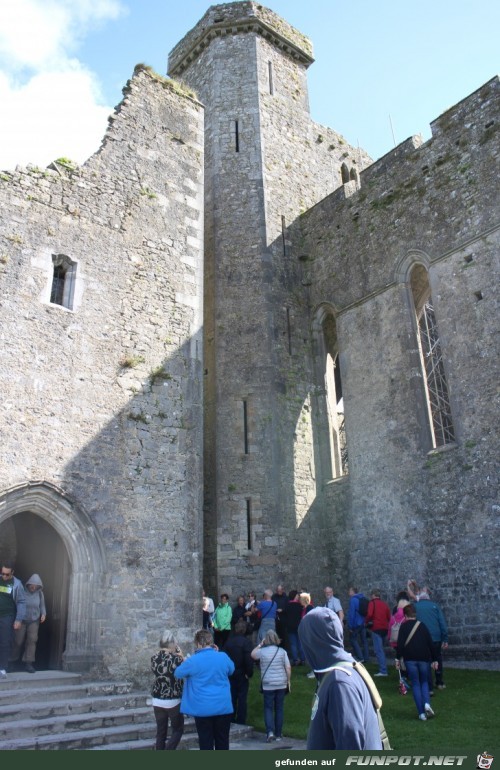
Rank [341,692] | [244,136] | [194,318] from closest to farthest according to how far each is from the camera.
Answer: [341,692]
[194,318]
[244,136]

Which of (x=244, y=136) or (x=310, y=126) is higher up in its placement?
(x=310, y=126)

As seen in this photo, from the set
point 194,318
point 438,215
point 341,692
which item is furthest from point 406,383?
point 341,692

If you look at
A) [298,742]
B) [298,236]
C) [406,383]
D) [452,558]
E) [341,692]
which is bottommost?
[298,742]

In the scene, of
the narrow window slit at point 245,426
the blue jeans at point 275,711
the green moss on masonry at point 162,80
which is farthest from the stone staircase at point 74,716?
the green moss on masonry at point 162,80

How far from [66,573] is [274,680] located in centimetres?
451

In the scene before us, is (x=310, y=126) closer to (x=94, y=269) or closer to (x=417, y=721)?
(x=94, y=269)

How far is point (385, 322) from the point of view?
15.0 meters

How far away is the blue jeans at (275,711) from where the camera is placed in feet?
25.8

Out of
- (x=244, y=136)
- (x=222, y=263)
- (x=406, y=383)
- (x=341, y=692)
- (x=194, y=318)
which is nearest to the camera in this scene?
(x=341, y=692)

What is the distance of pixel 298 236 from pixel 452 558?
938cm

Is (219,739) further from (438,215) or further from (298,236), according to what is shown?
(298,236)

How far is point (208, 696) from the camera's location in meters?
6.02

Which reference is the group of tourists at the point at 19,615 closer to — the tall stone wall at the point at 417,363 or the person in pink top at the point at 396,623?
the person in pink top at the point at 396,623

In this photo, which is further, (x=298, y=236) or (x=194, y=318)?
(x=298, y=236)
